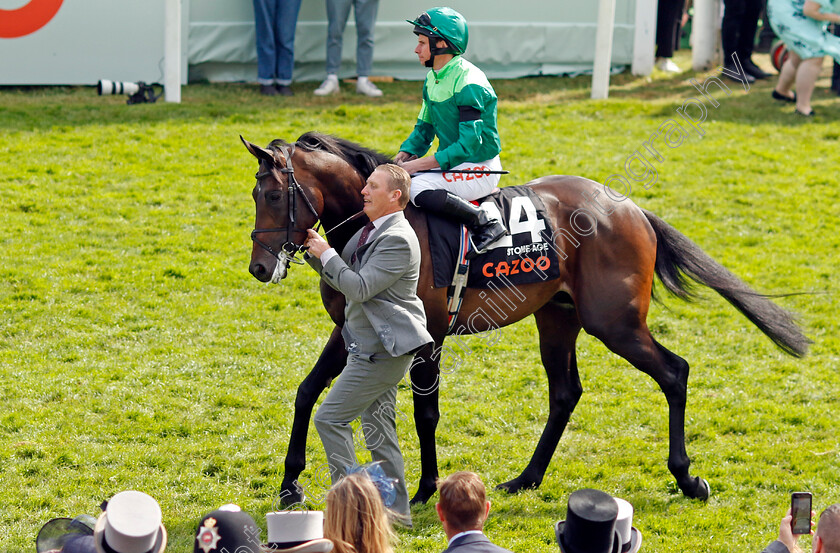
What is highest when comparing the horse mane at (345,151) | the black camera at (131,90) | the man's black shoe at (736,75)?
the horse mane at (345,151)

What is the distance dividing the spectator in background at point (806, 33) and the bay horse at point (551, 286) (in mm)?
6313

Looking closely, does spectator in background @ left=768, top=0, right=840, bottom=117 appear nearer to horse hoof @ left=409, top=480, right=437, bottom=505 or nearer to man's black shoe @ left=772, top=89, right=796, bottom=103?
man's black shoe @ left=772, top=89, right=796, bottom=103

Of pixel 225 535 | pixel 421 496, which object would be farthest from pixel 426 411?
pixel 225 535

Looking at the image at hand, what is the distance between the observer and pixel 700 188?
33.5 ft

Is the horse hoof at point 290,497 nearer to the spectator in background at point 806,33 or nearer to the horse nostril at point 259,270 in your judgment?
the horse nostril at point 259,270

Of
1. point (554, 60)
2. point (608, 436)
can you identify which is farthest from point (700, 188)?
point (608, 436)

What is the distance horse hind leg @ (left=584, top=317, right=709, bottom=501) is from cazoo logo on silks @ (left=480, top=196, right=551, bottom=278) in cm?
53

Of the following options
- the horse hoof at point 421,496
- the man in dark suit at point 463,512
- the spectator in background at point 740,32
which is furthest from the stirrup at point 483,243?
the spectator in background at point 740,32

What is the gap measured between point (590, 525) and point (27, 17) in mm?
9542

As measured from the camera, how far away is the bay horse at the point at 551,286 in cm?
492

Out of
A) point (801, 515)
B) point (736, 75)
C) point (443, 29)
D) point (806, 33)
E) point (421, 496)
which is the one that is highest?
point (443, 29)

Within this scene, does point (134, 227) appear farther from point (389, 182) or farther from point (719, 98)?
point (719, 98)

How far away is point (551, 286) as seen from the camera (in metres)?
5.53

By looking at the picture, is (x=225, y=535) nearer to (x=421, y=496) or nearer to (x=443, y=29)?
(x=421, y=496)
